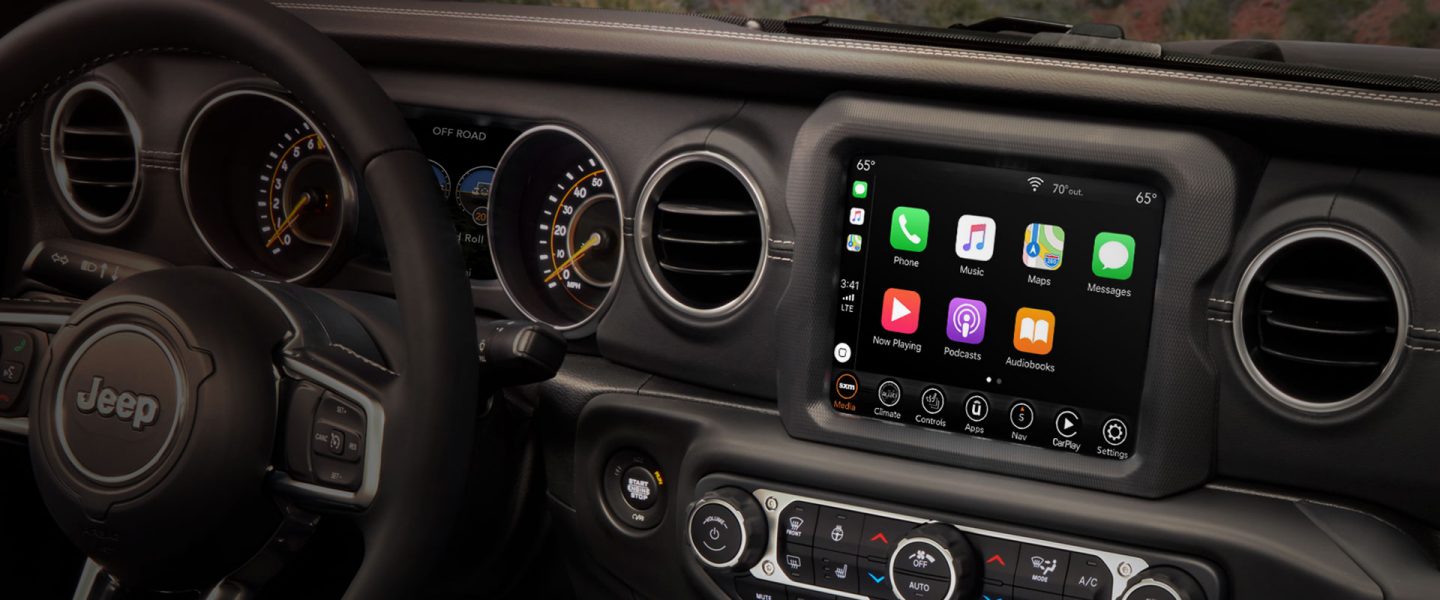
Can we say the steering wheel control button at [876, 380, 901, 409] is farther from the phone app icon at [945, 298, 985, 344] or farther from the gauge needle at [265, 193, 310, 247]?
the gauge needle at [265, 193, 310, 247]

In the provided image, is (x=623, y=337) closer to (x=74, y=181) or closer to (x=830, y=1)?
(x=830, y=1)

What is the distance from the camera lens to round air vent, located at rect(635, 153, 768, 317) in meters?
1.53

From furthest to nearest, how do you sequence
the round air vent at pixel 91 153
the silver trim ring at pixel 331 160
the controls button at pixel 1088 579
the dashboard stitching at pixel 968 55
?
the round air vent at pixel 91 153 < the silver trim ring at pixel 331 160 < the controls button at pixel 1088 579 < the dashboard stitching at pixel 968 55

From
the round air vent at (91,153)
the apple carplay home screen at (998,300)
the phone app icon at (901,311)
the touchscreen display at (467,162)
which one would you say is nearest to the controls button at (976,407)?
the apple carplay home screen at (998,300)

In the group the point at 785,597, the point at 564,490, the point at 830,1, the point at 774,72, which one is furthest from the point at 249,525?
the point at 830,1

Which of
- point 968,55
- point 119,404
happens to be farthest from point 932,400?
point 119,404

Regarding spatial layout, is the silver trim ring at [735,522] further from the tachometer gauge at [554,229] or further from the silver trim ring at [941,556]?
the tachometer gauge at [554,229]

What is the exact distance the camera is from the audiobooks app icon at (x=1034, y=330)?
1375mm

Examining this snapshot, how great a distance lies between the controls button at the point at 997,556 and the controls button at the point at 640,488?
0.44 meters

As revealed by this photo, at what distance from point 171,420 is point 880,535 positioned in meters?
0.79

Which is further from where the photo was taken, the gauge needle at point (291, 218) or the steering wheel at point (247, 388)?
the gauge needle at point (291, 218)

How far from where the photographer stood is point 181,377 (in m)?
1.23

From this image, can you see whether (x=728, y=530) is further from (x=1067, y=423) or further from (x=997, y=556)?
(x=1067, y=423)

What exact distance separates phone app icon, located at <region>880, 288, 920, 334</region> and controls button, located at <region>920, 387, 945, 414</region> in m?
0.07
